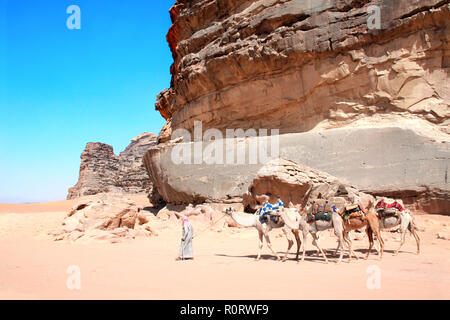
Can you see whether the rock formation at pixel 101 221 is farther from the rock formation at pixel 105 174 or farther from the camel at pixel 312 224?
the rock formation at pixel 105 174

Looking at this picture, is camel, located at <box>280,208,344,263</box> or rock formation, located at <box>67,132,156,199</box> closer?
camel, located at <box>280,208,344,263</box>

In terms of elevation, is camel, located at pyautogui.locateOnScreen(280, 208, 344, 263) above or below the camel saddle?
below

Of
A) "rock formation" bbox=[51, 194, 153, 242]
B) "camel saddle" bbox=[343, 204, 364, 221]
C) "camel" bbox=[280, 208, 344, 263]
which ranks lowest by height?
"rock formation" bbox=[51, 194, 153, 242]

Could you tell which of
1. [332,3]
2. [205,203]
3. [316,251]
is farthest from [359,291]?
[332,3]

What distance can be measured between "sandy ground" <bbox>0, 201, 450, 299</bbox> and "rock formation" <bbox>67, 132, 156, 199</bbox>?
112 ft

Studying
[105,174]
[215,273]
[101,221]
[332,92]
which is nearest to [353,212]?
[215,273]

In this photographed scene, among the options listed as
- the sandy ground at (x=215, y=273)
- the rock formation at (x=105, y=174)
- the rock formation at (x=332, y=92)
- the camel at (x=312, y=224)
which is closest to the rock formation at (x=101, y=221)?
the sandy ground at (x=215, y=273)

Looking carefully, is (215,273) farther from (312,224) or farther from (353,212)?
(353,212)

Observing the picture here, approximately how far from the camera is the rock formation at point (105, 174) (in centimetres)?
4297

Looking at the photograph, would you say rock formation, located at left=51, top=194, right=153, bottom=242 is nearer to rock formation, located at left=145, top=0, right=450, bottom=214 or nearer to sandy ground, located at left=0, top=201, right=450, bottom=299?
sandy ground, located at left=0, top=201, right=450, bottom=299

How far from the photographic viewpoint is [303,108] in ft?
47.4

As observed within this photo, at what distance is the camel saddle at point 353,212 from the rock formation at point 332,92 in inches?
179

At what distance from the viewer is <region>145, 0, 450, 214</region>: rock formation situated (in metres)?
10.8

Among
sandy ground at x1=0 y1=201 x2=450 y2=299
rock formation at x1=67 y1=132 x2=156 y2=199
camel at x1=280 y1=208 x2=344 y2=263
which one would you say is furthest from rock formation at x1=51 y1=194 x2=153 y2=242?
rock formation at x1=67 y1=132 x2=156 y2=199
